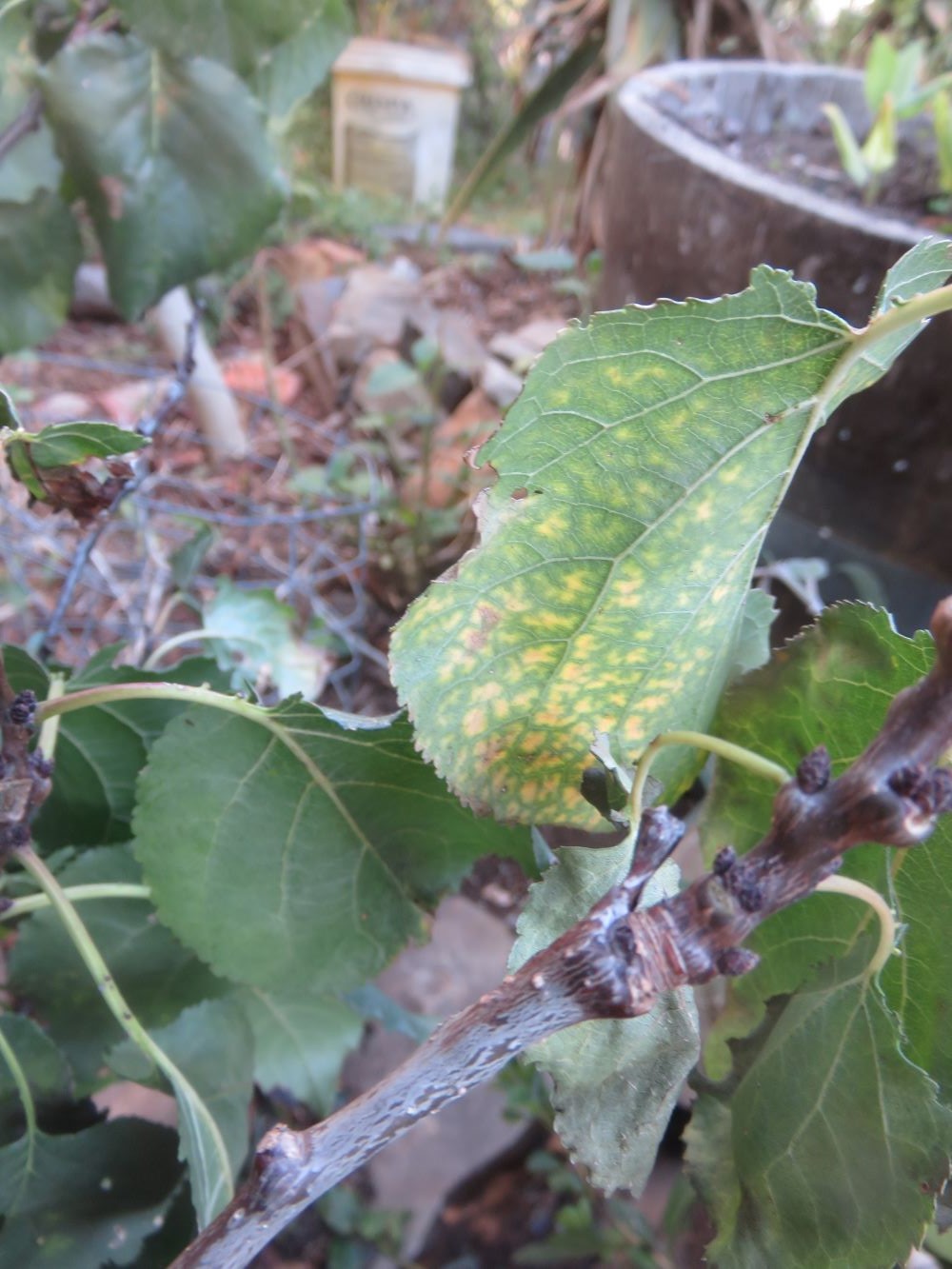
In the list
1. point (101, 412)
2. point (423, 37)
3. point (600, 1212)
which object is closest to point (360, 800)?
point (600, 1212)

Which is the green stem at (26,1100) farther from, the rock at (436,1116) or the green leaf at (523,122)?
the green leaf at (523,122)

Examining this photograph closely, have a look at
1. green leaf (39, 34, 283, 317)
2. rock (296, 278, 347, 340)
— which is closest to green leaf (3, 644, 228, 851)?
green leaf (39, 34, 283, 317)

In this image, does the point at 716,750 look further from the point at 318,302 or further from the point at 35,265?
A: the point at 318,302

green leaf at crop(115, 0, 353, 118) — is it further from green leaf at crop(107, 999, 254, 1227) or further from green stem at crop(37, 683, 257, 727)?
green leaf at crop(107, 999, 254, 1227)

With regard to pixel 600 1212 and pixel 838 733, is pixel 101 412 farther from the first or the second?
pixel 838 733

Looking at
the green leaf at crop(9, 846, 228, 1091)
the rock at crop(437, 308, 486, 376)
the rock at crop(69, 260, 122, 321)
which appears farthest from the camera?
the rock at crop(69, 260, 122, 321)

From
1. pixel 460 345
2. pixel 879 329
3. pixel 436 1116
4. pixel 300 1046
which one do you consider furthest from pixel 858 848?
pixel 460 345
